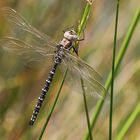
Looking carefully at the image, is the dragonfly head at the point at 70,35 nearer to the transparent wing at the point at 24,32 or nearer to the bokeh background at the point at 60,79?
the transparent wing at the point at 24,32

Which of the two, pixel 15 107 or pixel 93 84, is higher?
pixel 93 84

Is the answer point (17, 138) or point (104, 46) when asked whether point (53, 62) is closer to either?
point (17, 138)

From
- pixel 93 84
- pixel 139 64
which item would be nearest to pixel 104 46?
pixel 139 64

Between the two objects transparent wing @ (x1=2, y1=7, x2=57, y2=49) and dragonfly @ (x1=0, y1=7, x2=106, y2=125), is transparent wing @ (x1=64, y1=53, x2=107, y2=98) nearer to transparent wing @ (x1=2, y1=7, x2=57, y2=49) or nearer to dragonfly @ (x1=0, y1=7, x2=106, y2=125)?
dragonfly @ (x1=0, y1=7, x2=106, y2=125)

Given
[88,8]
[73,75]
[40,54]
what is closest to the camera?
[88,8]

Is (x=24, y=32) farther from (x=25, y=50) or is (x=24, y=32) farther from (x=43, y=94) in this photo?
(x=43, y=94)

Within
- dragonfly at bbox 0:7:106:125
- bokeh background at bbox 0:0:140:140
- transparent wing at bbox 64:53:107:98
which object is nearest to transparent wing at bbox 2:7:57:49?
dragonfly at bbox 0:7:106:125

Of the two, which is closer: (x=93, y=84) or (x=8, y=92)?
(x=93, y=84)
